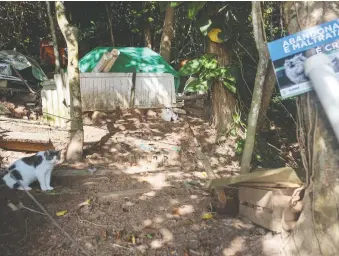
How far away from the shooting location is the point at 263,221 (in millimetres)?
3205

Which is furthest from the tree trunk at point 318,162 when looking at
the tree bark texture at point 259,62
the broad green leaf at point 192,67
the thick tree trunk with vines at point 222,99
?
the thick tree trunk with vines at point 222,99

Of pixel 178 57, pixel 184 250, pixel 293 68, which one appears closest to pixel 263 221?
pixel 184 250

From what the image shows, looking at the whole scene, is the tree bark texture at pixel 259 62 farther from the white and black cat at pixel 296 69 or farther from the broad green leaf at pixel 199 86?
the broad green leaf at pixel 199 86

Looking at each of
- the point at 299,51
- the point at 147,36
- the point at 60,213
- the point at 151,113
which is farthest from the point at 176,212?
the point at 147,36

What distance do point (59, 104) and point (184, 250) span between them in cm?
→ 580

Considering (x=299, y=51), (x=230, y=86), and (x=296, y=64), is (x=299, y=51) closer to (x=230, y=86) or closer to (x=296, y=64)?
(x=296, y=64)

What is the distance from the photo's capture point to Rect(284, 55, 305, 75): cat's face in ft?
7.27

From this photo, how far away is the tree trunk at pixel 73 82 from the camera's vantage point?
17.0ft

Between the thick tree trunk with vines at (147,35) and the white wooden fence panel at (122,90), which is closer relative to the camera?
Answer: the white wooden fence panel at (122,90)

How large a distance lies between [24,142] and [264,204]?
439 cm

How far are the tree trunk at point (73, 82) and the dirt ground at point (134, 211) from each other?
0.90 ft

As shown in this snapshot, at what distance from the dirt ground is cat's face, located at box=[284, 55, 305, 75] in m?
1.63

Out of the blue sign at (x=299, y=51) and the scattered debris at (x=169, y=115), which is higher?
the blue sign at (x=299, y=51)

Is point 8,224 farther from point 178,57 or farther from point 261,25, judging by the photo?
point 178,57
